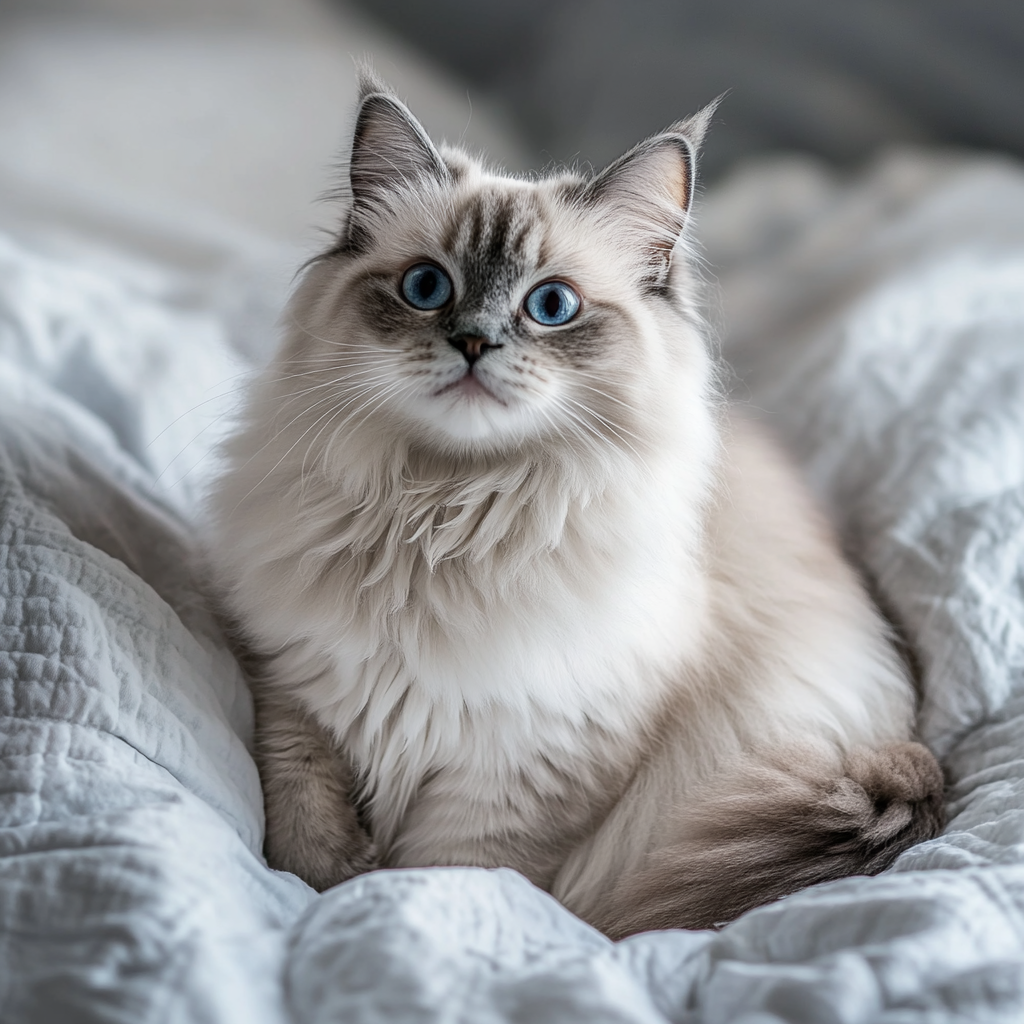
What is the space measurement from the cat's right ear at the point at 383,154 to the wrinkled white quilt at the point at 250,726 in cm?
56

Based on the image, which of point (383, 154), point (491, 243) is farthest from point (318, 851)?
point (383, 154)

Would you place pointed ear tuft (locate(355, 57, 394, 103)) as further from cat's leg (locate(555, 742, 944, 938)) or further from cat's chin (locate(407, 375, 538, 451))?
cat's leg (locate(555, 742, 944, 938))

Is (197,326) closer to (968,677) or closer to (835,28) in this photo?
(968,677)

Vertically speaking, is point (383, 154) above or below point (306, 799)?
above

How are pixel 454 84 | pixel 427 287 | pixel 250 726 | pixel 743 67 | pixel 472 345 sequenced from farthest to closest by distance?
pixel 454 84
pixel 743 67
pixel 250 726
pixel 427 287
pixel 472 345

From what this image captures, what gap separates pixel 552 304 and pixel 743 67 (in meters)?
2.32

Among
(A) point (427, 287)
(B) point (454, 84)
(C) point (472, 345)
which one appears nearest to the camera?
(C) point (472, 345)

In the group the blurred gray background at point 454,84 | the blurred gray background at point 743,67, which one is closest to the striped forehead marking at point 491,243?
the blurred gray background at point 454,84

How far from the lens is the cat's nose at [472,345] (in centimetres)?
118

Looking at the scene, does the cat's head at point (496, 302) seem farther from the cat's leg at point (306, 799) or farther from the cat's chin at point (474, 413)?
the cat's leg at point (306, 799)

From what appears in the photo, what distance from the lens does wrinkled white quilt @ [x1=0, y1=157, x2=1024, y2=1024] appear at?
2.83 feet

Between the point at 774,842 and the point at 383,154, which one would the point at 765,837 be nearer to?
the point at 774,842

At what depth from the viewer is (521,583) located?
4.17 feet

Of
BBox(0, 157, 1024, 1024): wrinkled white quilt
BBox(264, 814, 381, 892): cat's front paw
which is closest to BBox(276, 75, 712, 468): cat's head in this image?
BBox(0, 157, 1024, 1024): wrinkled white quilt
